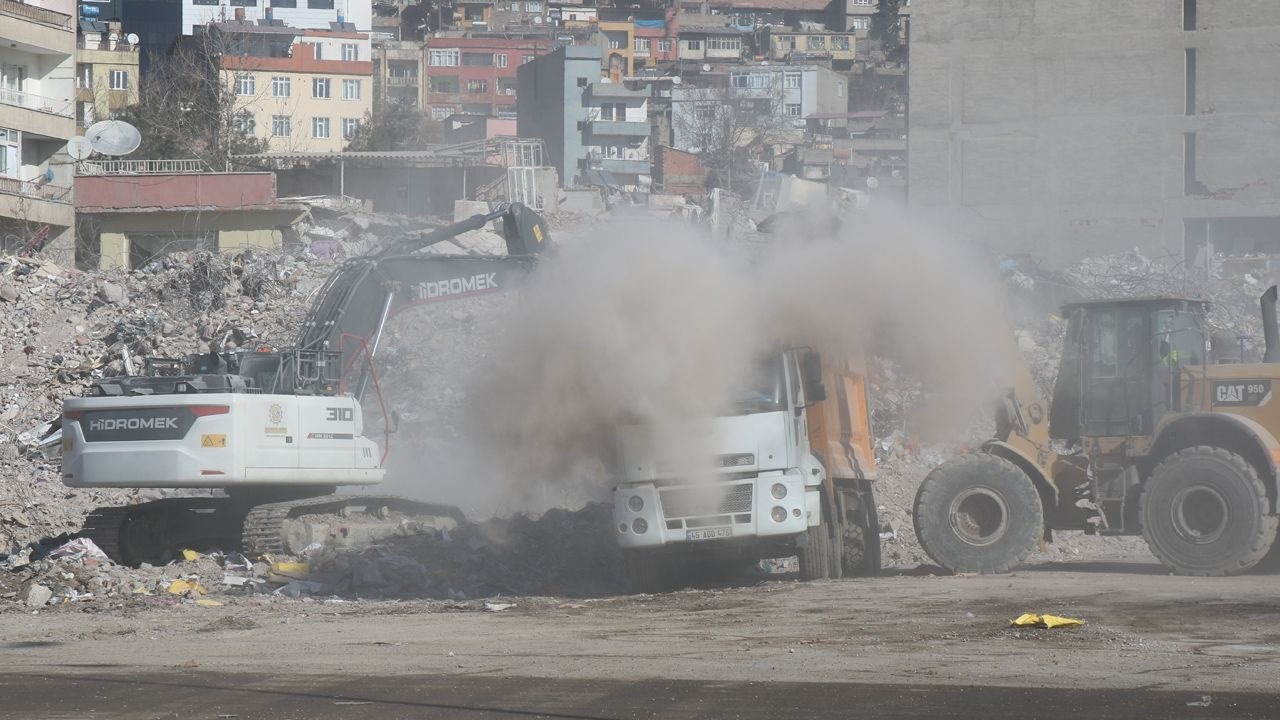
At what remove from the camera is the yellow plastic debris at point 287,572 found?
16781 millimetres

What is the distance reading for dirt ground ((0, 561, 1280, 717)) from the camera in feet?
30.1

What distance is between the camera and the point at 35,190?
1845 inches

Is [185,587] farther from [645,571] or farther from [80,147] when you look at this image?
[80,147]

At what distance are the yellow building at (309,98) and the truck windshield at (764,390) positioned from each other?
66.8 m

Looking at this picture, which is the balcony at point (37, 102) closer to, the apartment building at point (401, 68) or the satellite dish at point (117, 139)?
the satellite dish at point (117, 139)

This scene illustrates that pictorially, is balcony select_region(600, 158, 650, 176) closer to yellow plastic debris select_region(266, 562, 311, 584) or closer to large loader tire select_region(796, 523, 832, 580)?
yellow plastic debris select_region(266, 562, 311, 584)

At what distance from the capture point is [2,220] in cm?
4594

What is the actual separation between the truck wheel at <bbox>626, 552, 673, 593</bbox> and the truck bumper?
0.65 metres

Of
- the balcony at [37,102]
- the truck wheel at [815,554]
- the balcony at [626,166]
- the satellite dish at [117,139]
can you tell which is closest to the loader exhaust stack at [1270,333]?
the truck wheel at [815,554]

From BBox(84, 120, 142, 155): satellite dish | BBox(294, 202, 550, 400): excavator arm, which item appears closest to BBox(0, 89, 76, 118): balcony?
BBox(84, 120, 142, 155): satellite dish

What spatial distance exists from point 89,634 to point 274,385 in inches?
189

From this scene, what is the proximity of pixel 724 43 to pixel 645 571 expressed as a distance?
343 ft

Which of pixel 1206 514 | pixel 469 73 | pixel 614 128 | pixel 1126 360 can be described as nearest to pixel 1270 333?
pixel 1126 360

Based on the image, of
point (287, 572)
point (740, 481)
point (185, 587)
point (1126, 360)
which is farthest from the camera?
point (287, 572)
